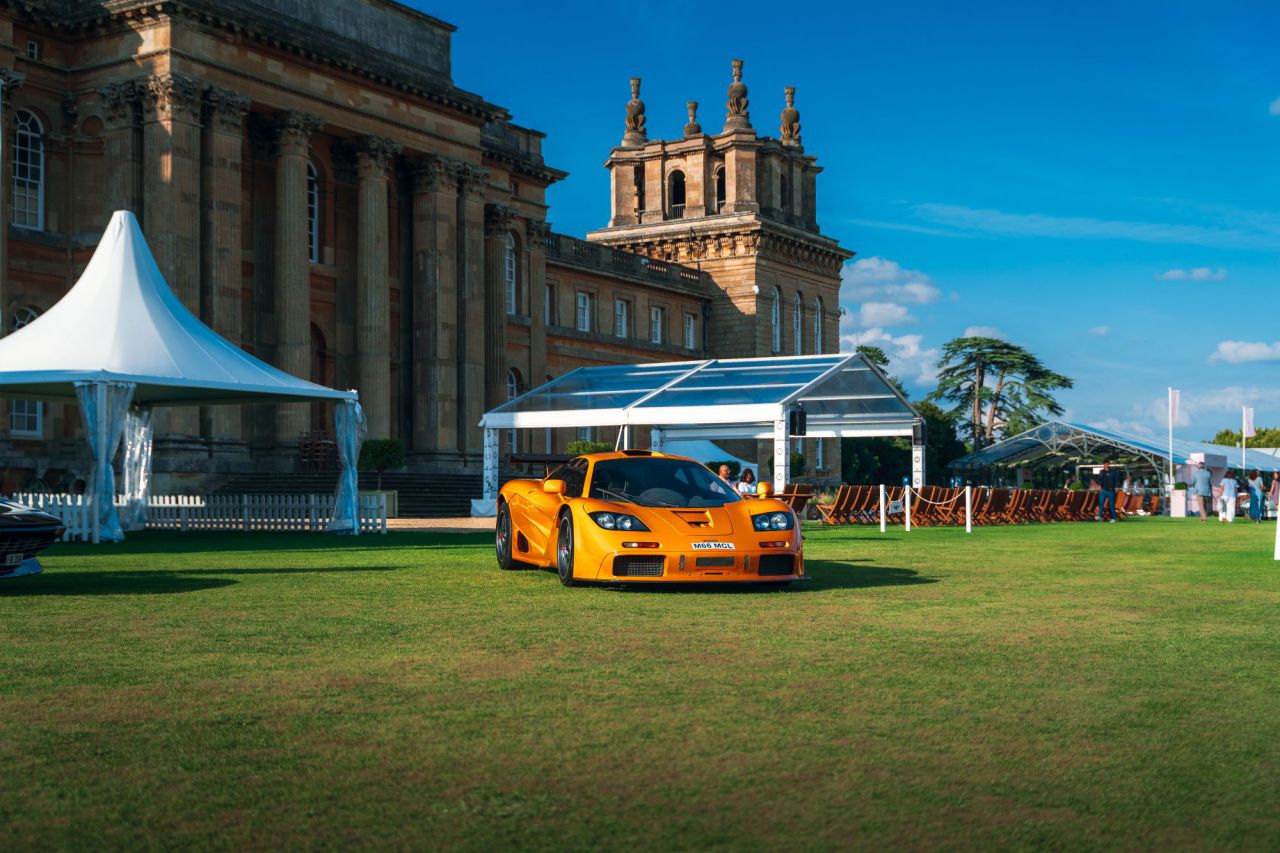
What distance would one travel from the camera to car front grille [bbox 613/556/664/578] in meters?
14.3

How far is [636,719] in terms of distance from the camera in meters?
7.09

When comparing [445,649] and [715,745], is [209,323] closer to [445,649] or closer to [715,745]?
[445,649]

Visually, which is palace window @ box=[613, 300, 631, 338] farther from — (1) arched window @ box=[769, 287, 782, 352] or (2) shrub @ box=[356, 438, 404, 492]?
(2) shrub @ box=[356, 438, 404, 492]

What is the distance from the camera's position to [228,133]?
41.4 meters

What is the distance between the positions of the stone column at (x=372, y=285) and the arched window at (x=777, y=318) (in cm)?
3390

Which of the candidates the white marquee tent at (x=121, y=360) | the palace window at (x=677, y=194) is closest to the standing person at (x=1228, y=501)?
the white marquee tent at (x=121, y=360)

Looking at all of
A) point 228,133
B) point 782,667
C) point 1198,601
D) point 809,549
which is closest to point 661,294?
point 228,133

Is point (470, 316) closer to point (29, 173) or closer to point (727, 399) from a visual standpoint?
point (29, 173)

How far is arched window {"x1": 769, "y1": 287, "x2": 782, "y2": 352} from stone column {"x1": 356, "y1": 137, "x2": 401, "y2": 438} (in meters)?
33.9

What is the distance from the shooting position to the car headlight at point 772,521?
48.4 ft

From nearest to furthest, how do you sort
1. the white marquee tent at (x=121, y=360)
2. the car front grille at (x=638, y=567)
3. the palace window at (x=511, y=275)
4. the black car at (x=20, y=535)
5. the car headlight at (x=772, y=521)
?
1. the black car at (x=20, y=535)
2. the car front grille at (x=638, y=567)
3. the car headlight at (x=772, y=521)
4. the white marquee tent at (x=121, y=360)
5. the palace window at (x=511, y=275)

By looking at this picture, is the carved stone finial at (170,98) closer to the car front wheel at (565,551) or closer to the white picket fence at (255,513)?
the white picket fence at (255,513)

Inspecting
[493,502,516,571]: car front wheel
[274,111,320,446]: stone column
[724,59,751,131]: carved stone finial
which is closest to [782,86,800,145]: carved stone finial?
[724,59,751,131]: carved stone finial

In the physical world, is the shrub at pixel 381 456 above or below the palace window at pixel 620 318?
below
